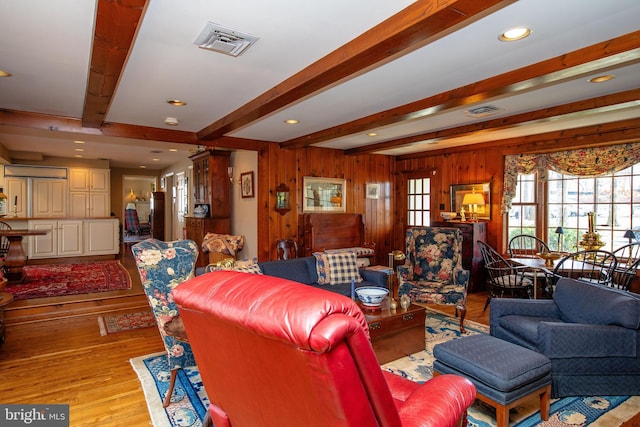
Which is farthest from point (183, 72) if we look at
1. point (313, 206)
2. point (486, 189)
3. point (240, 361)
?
point (486, 189)

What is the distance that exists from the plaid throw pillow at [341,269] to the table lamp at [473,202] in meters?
2.60

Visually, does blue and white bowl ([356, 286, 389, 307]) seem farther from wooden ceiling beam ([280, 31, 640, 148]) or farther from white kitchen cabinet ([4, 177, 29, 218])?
white kitchen cabinet ([4, 177, 29, 218])

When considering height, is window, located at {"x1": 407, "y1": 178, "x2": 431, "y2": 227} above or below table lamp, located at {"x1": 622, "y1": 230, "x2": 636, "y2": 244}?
above

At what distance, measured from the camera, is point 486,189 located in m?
5.96

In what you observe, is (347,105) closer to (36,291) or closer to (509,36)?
(509,36)

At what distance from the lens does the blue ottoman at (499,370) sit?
203cm

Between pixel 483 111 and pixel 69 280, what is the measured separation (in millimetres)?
6506

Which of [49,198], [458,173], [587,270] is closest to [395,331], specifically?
[587,270]

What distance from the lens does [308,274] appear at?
4207 millimetres

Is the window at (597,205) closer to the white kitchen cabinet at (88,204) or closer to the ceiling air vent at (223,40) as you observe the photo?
the ceiling air vent at (223,40)

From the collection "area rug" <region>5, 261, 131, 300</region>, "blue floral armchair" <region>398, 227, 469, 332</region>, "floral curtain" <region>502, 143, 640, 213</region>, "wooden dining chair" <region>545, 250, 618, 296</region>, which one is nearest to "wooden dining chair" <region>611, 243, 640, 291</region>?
"wooden dining chair" <region>545, 250, 618, 296</region>

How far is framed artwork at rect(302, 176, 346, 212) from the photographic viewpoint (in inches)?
246

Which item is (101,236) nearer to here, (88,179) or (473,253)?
(88,179)

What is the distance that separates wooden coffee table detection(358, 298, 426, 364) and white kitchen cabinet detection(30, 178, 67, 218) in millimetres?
8712
